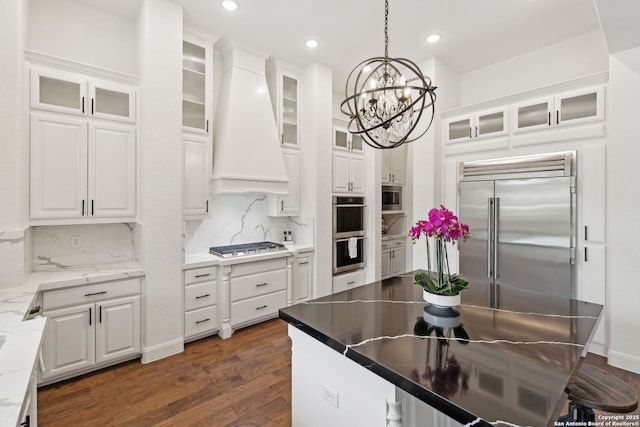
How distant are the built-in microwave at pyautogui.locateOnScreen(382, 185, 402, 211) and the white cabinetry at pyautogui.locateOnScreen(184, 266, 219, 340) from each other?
316cm

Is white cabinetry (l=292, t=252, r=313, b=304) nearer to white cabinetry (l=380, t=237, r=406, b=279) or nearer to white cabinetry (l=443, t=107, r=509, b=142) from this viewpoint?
white cabinetry (l=380, t=237, r=406, b=279)

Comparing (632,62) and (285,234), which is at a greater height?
(632,62)

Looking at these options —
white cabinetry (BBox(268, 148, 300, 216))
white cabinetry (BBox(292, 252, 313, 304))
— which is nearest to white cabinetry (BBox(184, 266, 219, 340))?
white cabinetry (BBox(292, 252, 313, 304))

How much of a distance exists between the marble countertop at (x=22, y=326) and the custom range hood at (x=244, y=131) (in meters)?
1.26

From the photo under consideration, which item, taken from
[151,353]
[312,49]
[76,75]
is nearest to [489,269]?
[312,49]

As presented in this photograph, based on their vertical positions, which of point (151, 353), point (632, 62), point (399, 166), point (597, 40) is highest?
point (597, 40)

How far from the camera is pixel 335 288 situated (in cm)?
421

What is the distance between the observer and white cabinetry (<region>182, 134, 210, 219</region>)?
10.1 feet

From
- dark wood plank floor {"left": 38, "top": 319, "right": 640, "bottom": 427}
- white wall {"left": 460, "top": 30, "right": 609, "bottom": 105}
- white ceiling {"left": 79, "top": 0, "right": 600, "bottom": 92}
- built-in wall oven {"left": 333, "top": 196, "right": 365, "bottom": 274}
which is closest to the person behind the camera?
dark wood plank floor {"left": 38, "top": 319, "right": 640, "bottom": 427}

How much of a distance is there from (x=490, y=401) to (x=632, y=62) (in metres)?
3.22

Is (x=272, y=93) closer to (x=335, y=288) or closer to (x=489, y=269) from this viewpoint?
(x=335, y=288)

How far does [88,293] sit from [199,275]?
0.90 meters

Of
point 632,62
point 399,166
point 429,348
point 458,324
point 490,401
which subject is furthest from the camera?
point 399,166

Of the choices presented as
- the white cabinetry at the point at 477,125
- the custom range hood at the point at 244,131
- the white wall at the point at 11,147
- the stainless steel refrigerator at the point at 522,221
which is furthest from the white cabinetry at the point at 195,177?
the white cabinetry at the point at 477,125
